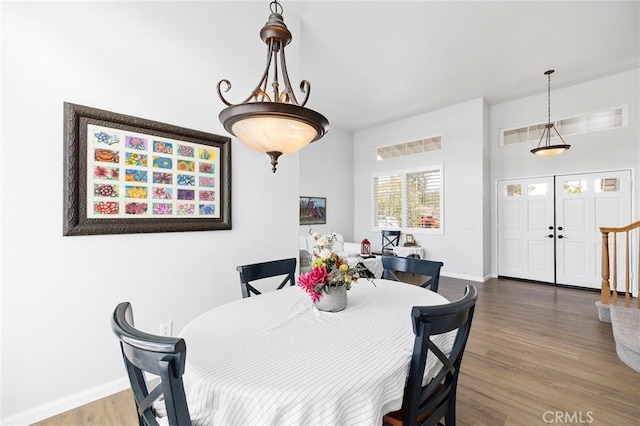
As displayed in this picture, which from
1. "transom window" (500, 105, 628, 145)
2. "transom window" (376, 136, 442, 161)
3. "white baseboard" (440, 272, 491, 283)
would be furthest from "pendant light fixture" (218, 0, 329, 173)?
"transom window" (500, 105, 628, 145)

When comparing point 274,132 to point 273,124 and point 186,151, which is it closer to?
point 273,124

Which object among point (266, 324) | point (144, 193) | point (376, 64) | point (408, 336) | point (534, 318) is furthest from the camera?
point (376, 64)

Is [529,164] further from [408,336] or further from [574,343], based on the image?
[408,336]

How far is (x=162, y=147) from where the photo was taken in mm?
2254

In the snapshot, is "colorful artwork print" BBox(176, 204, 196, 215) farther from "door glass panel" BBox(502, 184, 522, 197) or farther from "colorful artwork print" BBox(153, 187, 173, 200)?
"door glass panel" BBox(502, 184, 522, 197)

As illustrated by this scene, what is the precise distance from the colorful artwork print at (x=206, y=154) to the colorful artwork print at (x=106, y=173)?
1.99 feet

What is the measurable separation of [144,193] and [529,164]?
6270 mm

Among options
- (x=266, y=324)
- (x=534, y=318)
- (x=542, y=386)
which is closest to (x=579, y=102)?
(x=534, y=318)

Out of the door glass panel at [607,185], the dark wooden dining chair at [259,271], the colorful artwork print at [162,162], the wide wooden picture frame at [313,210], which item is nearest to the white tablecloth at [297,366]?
the dark wooden dining chair at [259,271]

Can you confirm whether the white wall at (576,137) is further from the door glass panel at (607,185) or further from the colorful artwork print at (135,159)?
the colorful artwork print at (135,159)

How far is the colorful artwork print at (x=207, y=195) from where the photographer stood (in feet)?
8.08

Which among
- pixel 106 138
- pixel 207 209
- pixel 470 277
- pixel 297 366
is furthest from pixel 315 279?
pixel 470 277

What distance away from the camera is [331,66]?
4.30 meters

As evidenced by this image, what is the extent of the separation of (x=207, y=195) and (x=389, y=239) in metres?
5.25
